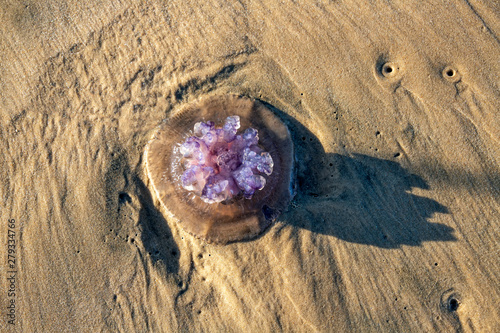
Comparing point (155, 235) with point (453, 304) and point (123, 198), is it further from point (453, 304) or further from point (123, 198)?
point (453, 304)

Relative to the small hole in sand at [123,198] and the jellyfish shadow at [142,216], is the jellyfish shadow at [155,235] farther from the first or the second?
the small hole in sand at [123,198]

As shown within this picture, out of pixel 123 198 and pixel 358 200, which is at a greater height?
pixel 123 198

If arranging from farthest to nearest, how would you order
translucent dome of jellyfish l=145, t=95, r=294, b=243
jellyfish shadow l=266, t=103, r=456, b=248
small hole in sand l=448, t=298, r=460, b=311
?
1. jellyfish shadow l=266, t=103, r=456, b=248
2. small hole in sand l=448, t=298, r=460, b=311
3. translucent dome of jellyfish l=145, t=95, r=294, b=243

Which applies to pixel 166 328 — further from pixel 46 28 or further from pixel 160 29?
pixel 46 28

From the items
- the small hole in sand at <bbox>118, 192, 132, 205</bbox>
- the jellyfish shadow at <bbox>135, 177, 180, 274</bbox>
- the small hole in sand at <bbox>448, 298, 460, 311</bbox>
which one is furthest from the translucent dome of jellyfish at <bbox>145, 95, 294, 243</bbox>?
the small hole in sand at <bbox>448, 298, 460, 311</bbox>

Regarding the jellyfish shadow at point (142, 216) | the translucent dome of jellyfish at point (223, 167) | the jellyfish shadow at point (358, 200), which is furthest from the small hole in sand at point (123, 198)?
the jellyfish shadow at point (358, 200)

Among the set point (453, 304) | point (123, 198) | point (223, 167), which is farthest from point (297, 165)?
point (453, 304)

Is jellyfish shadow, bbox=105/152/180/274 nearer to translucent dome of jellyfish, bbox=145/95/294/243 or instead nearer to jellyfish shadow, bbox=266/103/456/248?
translucent dome of jellyfish, bbox=145/95/294/243
